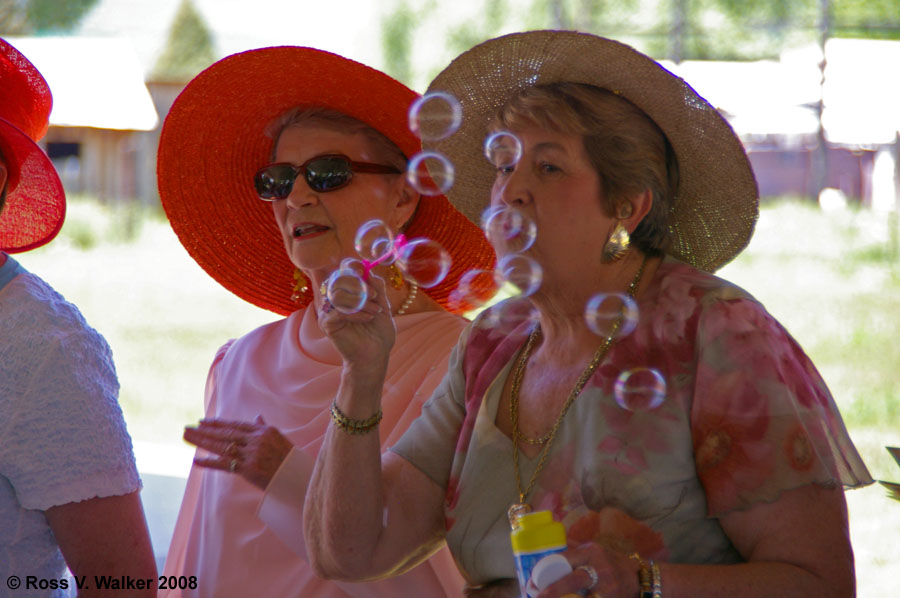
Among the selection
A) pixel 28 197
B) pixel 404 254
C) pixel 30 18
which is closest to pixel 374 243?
pixel 404 254

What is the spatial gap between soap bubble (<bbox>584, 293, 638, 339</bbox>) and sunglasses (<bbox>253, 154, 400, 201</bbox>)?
33.3 inches

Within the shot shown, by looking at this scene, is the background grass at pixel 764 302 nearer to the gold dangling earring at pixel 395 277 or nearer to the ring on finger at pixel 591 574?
the gold dangling earring at pixel 395 277

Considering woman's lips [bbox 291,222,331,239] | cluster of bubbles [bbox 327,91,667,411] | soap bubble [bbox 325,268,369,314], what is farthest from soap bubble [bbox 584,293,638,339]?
woman's lips [bbox 291,222,331,239]

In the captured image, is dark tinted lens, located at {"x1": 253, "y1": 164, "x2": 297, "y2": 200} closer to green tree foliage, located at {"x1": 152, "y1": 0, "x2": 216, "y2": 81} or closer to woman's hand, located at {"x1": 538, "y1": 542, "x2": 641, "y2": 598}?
woman's hand, located at {"x1": 538, "y1": 542, "x2": 641, "y2": 598}

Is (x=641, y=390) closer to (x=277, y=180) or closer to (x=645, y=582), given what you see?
(x=645, y=582)

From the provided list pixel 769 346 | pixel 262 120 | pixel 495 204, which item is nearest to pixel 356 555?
pixel 495 204

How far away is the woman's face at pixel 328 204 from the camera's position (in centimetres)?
225

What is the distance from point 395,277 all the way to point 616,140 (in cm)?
78

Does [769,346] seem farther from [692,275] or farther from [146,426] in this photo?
[146,426]

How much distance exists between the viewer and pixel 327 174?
7.41ft

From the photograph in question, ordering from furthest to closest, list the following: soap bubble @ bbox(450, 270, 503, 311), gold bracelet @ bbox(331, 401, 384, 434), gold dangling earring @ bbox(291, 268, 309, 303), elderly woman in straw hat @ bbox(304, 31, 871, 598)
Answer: gold dangling earring @ bbox(291, 268, 309, 303)
soap bubble @ bbox(450, 270, 503, 311)
gold bracelet @ bbox(331, 401, 384, 434)
elderly woman in straw hat @ bbox(304, 31, 871, 598)

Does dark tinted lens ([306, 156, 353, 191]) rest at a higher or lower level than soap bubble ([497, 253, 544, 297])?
higher

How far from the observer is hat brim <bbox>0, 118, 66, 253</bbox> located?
2.26 meters

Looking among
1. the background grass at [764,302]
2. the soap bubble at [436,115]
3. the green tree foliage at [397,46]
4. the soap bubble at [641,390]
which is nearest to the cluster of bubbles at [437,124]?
the soap bubble at [436,115]
